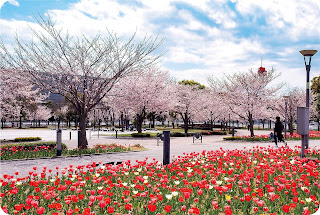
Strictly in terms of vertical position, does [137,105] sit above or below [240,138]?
above

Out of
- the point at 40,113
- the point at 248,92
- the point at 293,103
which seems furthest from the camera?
the point at 40,113

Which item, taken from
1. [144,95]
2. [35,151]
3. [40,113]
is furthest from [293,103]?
[40,113]

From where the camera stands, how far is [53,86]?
1628cm

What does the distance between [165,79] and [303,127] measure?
27.2 meters

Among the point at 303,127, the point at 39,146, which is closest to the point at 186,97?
the point at 39,146

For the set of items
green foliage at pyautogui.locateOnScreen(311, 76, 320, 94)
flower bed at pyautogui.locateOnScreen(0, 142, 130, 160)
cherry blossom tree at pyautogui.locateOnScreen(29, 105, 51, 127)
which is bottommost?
flower bed at pyautogui.locateOnScreen(0, 142, 130, 160)

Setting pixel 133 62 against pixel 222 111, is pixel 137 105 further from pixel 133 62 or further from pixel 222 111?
pixel 222 111

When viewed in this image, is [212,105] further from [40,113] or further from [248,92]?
[40,113]

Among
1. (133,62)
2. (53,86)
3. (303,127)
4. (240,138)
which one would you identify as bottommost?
(240,138)

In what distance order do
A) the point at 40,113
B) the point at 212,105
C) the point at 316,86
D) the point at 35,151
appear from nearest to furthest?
1. the point at 35,151
2. the point at 212,105
3. the point at 316,86
4. the point at 40,113

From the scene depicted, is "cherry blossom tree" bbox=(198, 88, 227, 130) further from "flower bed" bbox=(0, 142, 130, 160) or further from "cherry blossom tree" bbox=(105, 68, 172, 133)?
"flower bed" bbox=(0, 142, 130, 160)

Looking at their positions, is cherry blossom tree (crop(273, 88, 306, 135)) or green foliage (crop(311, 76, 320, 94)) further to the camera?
green foliage (crop(311, 76, 320, 94))

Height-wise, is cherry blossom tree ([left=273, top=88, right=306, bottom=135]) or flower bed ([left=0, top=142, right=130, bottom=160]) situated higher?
cherry blossom tree ([left=273, top=88, right=306, bottom=135])

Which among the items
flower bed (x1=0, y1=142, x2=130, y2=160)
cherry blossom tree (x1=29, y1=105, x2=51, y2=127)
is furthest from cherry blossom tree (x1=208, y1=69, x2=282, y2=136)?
cherry blossom tree (x1=29, y1=105, x2=51, y2=127)
